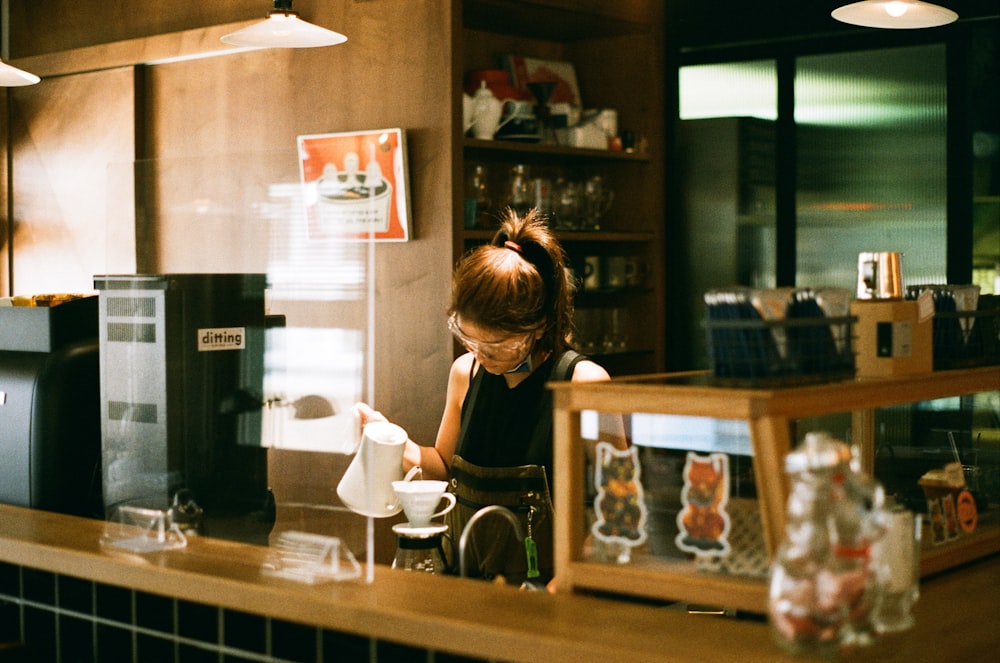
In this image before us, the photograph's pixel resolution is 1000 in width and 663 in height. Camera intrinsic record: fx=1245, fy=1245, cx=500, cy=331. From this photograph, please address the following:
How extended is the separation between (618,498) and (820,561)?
0.49 meters

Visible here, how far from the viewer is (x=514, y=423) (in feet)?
9.58

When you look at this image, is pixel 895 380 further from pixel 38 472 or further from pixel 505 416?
pixel 38 472

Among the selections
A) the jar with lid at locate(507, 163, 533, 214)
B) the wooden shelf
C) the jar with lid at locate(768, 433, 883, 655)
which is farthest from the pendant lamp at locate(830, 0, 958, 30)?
the jar with lid at locate(768, 433, 883, 655)

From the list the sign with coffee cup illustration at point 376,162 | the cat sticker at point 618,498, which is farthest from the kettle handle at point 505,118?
the cat sticker at point 618,498

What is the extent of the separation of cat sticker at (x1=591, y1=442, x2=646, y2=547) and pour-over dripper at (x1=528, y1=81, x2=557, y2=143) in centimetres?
266

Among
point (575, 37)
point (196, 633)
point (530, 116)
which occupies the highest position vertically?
point (575, 37)

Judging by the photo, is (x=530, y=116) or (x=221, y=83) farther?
(x=221, y=83)

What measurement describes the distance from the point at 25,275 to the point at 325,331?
3.51 metres

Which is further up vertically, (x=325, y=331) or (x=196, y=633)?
(x=325, y=331)

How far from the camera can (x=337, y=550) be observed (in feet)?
6.79

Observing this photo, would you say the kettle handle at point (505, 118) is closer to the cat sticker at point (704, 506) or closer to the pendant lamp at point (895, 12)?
the pendant lamp at point (895, 12)

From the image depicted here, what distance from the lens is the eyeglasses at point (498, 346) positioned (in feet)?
9.18

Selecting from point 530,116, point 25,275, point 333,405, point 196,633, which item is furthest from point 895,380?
point 25,275

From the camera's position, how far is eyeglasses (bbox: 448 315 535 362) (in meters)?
2.80
